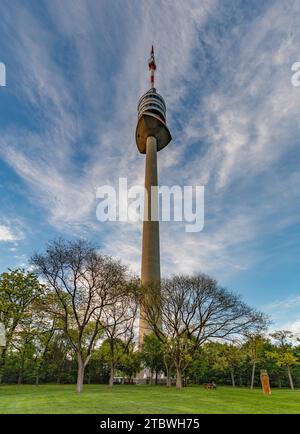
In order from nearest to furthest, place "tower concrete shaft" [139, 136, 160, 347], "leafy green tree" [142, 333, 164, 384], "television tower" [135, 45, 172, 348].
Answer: "leafy green tree" [142, 333, 164, 384], "tower concrete shaft" [139, 136, 160, 347], "television tower" [135, 45, 172, 348]

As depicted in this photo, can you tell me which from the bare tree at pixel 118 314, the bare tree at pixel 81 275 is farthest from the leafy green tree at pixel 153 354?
the bare tree at pixel 81 275

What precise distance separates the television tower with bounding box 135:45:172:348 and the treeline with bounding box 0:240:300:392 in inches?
340

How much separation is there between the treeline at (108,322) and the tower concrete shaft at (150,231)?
Answer: 28.2ft

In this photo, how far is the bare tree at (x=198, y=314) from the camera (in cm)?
3356

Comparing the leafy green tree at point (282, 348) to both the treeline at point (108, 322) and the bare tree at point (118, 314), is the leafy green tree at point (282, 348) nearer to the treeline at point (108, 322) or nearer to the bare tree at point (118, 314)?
the treeline at point (108, 322)

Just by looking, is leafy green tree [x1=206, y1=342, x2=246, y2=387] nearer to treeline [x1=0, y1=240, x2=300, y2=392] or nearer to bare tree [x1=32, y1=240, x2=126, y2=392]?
treeline [x1=0, y1=240, x2=300, y2=392]

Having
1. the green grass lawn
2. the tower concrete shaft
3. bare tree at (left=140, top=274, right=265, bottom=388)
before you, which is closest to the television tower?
the tower concrete shaft

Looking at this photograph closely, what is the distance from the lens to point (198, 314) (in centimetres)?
3475

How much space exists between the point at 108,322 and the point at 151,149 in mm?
43156

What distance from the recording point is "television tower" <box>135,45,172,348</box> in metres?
55.1

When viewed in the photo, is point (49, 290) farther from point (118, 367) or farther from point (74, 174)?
point (118, 367)

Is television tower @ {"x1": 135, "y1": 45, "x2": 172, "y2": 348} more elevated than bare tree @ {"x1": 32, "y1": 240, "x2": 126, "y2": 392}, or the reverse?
television tower @ {"x1": 135, "y1": 45, "x2": 172, "y2": 348}
